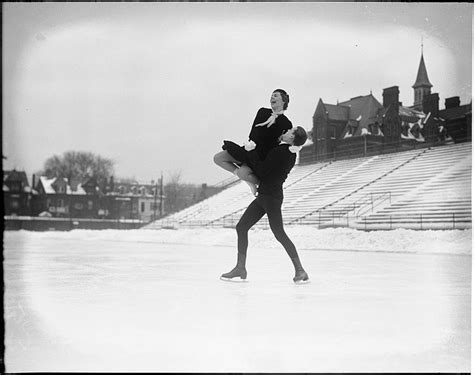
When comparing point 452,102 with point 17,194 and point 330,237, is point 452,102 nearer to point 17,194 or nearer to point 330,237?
point 330,237

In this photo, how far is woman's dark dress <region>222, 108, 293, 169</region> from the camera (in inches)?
144

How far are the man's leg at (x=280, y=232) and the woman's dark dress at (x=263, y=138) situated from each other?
0.29 m

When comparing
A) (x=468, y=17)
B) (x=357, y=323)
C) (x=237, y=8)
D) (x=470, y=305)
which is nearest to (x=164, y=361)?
(x=357, y=323)

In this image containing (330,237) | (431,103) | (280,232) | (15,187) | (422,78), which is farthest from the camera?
(330,237)

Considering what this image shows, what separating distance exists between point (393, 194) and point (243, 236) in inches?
75.2

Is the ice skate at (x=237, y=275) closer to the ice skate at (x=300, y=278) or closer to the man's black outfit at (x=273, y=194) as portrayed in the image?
the man's black outfit at (x=273, y=194)

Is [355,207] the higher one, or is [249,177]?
[249,177]

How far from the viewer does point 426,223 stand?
5289 millimetres

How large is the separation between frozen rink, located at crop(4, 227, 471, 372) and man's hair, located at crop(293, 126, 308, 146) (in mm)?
649

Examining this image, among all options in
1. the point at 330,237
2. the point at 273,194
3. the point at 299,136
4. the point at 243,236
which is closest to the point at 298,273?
the point at 243,236

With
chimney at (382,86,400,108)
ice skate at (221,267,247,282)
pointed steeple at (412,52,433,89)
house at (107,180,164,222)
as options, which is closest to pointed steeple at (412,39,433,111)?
pointed steeple at (412,52,433,89)

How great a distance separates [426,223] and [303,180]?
170 cm

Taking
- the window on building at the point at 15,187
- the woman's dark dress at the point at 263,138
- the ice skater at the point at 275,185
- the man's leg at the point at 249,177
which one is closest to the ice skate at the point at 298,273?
the ice skater at the point at 275,185

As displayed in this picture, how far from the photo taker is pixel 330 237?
4980 mm
